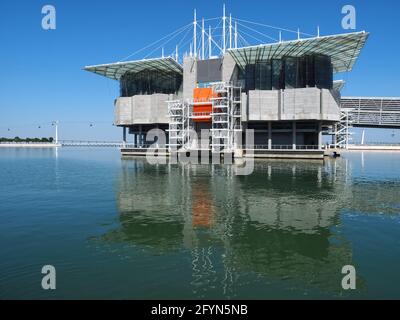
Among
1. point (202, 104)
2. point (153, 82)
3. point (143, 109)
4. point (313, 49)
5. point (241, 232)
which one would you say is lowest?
point (241, 232)

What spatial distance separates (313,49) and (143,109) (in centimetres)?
5104

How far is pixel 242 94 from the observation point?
3716 inches

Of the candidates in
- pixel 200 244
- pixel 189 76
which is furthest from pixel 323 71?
pixel 200 244

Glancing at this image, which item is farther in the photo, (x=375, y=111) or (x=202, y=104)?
(x=375, y=111)

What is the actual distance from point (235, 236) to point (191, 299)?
7.53 meters

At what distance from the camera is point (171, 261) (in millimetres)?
14477

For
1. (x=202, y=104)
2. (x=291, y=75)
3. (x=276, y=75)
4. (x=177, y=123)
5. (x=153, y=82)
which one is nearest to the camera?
(x=291, y=75)

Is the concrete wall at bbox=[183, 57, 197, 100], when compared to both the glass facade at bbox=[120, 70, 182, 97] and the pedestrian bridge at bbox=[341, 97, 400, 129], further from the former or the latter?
the pedestrian bridge at bbox=[341, 97, 400, 129]

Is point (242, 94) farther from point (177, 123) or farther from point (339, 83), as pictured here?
point (339, 83)

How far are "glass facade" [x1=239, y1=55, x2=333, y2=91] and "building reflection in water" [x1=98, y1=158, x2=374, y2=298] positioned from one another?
60215 millimetres

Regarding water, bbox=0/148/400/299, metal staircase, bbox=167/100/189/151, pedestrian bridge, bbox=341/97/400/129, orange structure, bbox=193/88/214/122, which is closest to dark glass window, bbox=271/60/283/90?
orange structure, bbox=193/88/214/122

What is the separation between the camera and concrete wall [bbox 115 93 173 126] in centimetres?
10788
